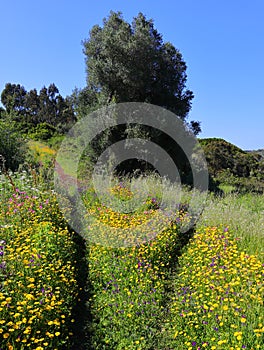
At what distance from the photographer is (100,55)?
16312 mm

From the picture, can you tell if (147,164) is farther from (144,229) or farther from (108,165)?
(144,229)

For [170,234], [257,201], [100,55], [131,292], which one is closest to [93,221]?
[170,234]

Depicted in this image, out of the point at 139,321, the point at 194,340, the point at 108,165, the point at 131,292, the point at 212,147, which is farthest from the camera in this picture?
the point at 212,147

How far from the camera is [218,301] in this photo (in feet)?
13.3

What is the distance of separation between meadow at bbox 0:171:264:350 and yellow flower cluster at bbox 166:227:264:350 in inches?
0.6

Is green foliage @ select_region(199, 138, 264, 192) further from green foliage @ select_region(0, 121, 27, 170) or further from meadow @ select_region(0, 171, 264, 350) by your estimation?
meadow @ select_region(0, 171, 264, 350)

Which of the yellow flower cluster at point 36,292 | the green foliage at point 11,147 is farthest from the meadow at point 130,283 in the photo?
the green foliage at point 11,147

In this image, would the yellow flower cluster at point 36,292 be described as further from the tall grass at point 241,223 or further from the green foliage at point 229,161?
the green foliage at point 229,161

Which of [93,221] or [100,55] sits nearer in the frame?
[93,221]

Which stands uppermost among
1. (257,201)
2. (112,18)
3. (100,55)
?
(112,18)

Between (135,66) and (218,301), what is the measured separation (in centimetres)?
1298

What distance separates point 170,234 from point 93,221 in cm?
162

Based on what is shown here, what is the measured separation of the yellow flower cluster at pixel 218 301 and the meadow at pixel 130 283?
0.05ft

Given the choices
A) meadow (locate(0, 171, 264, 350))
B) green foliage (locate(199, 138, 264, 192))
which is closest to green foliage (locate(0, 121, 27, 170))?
meadow (locate(0, 171, 264, 350))
